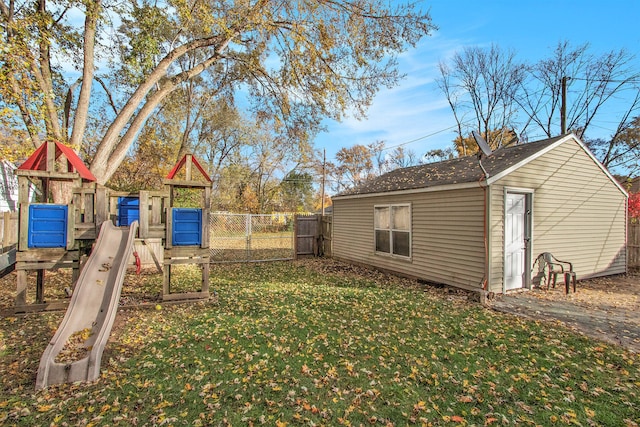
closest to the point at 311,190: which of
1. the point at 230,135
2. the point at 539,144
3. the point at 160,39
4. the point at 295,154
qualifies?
the point at 230,135

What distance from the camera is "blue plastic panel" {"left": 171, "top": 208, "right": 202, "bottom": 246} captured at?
5934mm

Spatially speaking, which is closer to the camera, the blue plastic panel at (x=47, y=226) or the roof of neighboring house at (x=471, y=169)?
the blue plastic panel at (x=47, y=226)

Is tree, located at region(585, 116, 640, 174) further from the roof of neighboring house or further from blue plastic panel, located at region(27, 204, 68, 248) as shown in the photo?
blue plastic panel, located at region(27, 204, 68, 248)

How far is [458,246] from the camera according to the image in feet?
23.1

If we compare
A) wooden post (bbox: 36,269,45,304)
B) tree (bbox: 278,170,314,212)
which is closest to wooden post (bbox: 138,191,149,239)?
wooden post (bbox: 36,269,45,304)

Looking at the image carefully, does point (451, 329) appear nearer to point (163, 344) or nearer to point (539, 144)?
point (163, 344)

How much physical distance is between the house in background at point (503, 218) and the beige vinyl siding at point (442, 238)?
2 centimetres

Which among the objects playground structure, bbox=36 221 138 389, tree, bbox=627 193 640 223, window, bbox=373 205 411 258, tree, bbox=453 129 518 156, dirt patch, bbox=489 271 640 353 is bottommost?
dirt patch, bbox=489 271 640 353

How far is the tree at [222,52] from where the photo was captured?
8039 millimetres

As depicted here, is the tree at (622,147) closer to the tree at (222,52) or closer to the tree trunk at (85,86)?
the tree at (222,52)

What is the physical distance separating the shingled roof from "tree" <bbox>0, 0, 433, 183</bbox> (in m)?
3.28

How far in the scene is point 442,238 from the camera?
744 centimetres

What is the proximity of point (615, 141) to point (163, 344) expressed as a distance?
2463 centimetres

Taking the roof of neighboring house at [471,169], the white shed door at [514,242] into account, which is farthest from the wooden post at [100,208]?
the white shed door at [514,242]
